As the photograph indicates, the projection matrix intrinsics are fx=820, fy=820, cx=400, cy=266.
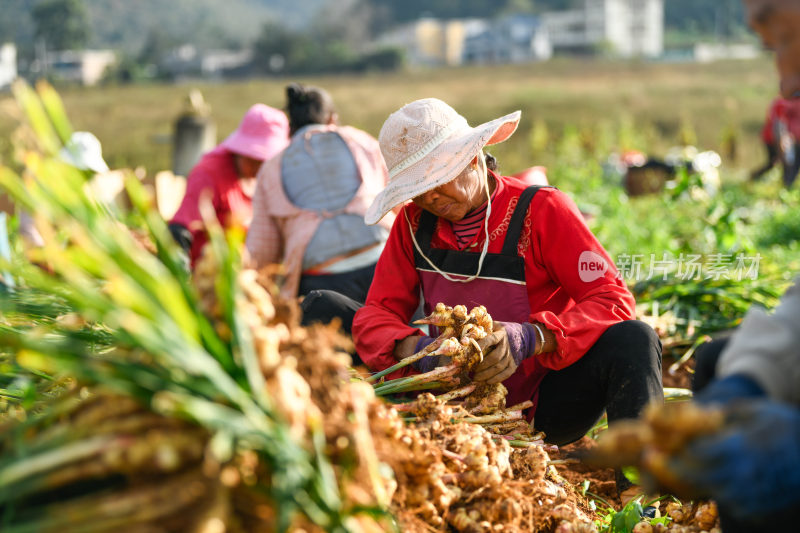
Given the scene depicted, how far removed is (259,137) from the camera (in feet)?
14.0

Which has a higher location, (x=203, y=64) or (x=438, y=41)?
(x=203, y=64)

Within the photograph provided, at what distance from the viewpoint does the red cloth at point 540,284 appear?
7.20 ft

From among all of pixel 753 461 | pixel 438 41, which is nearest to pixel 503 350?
pixel 753 461

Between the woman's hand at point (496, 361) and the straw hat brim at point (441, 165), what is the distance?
0.44 m

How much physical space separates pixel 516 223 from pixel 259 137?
2.27 m

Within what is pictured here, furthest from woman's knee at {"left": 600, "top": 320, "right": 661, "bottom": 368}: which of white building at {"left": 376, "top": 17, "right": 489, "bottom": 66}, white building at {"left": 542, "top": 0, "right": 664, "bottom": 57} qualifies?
white building at {"left": 542, "top": 0, "right": 664, "bottom": 57}

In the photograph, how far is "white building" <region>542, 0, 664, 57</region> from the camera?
8119 cm

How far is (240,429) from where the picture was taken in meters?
1.11

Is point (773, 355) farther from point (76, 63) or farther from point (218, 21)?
point (218, 21)

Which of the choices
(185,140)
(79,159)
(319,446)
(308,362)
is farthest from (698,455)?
(185,140)

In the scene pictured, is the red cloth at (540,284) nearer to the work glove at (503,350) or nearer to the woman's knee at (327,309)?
the work glove at (503,350)

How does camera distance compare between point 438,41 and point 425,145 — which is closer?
point 425,145

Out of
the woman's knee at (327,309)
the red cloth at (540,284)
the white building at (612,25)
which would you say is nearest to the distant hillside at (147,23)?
the white building at (612,25)
